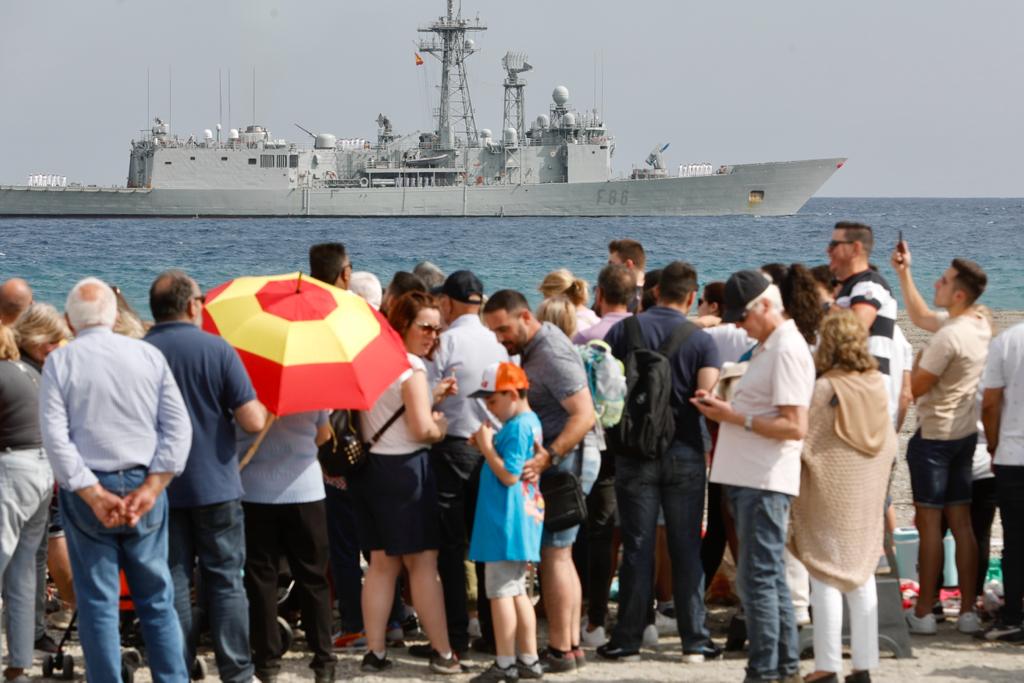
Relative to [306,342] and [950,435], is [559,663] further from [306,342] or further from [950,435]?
[950,435]

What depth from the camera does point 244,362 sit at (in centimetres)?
536

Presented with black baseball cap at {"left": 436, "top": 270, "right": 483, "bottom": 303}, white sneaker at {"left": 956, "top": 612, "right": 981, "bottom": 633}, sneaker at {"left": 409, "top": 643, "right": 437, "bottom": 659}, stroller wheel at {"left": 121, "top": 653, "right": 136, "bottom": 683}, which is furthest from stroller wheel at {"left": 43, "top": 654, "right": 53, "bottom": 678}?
white sneaker at {"left": 956, "top": 612, "right": 981, "bottom": 633}

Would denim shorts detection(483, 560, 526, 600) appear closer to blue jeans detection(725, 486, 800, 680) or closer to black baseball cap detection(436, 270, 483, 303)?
blue jeans detection(725, 486, 800, 680)

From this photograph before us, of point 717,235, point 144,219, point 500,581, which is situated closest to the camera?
point 500,581

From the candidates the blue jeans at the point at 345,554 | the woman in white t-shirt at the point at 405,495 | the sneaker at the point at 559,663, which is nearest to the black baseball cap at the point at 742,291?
the woman in white t-shirt at the point at 405,495

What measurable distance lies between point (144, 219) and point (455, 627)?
81255 millimetres

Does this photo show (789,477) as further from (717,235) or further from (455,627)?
(717,235)

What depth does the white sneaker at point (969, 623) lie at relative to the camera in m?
6.43

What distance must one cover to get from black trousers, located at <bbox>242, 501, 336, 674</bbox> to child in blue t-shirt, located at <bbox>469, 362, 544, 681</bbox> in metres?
0.65

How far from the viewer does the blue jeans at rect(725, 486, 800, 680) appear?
17.7 ft

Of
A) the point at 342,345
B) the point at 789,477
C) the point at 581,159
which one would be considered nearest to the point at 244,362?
the point at 342,345

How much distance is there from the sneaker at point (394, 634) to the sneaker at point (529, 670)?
0.86 metres

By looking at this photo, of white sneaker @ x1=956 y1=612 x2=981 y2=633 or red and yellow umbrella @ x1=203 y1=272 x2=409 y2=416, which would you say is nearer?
red and yellow umbrella @ x1=203 y1=272 x2=409 y2=416

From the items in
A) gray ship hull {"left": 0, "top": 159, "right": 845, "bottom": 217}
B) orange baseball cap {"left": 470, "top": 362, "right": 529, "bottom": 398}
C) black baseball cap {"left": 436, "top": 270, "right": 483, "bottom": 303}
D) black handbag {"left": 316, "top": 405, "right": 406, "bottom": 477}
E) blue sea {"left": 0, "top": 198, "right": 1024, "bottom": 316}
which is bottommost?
black handbag {"left": 316, "top": 405, "right": 406, "bottom": 477}
